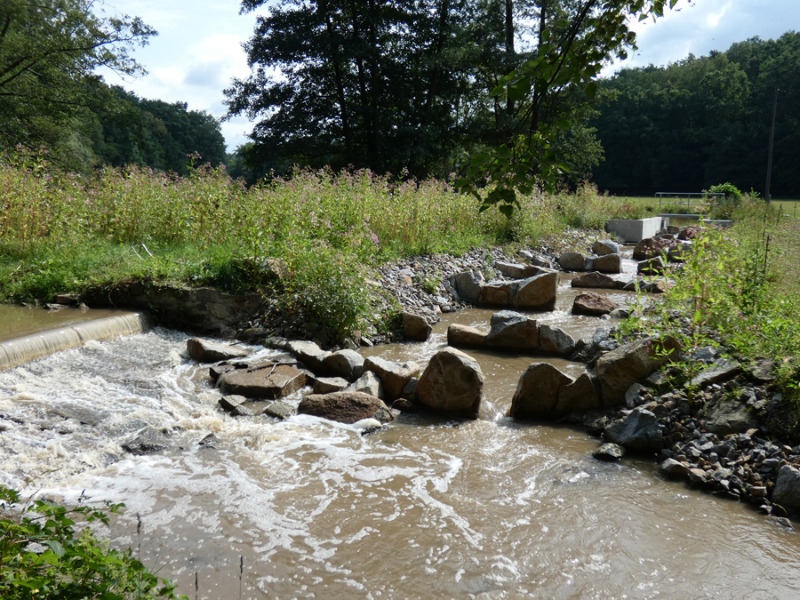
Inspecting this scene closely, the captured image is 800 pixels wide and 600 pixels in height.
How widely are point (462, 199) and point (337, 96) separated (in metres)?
13.1

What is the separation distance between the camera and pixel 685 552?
3430 mm

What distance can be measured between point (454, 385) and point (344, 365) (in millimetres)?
1484

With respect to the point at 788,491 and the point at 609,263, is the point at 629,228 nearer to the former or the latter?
the point at 609,263

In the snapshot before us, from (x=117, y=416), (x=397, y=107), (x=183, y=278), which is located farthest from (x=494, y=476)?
(x=397, y=107)

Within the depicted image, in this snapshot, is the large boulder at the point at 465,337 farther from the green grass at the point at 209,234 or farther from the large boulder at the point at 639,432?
the large boulder at the point at 639,432

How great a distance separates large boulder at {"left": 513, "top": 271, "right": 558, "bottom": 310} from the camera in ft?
32.7

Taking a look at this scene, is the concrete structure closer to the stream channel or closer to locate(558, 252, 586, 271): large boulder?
locate(558, 252, 586, 271): large boulder

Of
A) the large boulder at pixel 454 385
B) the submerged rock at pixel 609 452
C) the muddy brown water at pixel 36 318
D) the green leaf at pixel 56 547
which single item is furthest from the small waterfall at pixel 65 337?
the submerged rock at pixel 609 452

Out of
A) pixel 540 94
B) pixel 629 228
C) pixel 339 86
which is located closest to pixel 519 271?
pixel 540 94

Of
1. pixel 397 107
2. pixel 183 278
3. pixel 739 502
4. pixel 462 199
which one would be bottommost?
pixel 739 502

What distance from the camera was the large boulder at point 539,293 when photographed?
9.95 meters

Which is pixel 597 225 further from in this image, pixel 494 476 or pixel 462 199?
pixel 494 476

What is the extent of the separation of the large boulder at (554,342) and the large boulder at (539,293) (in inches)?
98.5

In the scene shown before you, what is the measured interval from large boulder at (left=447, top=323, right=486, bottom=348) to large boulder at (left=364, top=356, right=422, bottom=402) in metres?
1.68
